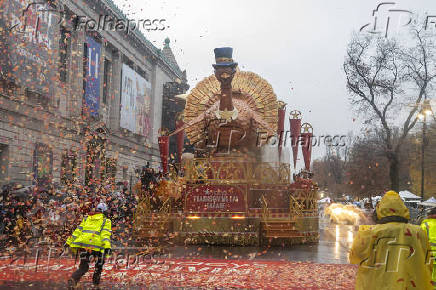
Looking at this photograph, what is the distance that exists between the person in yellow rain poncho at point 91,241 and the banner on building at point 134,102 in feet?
114

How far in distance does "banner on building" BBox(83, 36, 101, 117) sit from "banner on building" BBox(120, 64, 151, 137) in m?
5.34

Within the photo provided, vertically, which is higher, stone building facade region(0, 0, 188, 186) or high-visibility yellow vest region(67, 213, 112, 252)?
stone building facade region(0, 0, 188, 186)

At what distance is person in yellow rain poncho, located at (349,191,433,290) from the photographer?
15.4 feet

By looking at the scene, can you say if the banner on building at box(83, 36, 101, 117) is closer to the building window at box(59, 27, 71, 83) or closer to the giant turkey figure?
the building window at box(59, 27, 71, 83)

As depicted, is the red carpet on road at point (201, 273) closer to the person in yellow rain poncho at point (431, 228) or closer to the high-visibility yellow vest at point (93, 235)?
the high-visibility yellow vest at point (93, 235)

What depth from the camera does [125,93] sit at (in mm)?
42469

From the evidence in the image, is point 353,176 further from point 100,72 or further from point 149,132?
point 100,72

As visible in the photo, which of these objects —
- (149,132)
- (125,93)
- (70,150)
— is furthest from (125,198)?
(149,132)

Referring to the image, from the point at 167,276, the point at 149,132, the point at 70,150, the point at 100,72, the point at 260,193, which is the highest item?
the point at 100,72

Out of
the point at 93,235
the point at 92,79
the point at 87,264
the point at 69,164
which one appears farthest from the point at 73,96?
the point at 87,264

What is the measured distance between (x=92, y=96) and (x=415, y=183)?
30.9 m

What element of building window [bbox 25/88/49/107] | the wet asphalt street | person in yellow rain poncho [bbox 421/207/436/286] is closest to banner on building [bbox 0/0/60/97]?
building window [bbox 25/88/49/107]

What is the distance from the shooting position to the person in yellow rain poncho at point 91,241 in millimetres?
8102

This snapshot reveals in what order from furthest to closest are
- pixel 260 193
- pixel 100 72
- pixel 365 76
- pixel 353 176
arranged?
pixel 353 176, pixel 100 72, pixel 365 76, pixel 260 193
